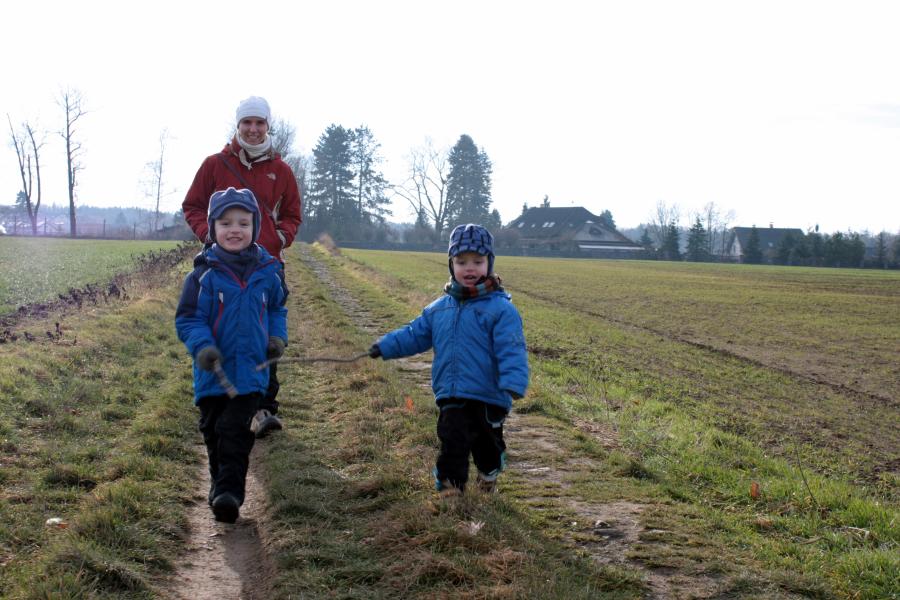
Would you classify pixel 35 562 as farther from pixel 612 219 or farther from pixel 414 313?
pixel 612 219

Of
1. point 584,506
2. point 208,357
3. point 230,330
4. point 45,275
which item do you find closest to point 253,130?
point 230,330

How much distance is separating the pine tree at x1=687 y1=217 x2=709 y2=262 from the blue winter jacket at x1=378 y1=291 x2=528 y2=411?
97.7 metres

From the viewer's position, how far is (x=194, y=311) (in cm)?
447

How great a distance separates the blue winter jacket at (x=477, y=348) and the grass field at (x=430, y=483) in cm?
64

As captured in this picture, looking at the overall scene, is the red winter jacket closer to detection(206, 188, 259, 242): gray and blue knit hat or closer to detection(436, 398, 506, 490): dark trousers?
detection(206, 188, 259, 242): gray and blue knit hat

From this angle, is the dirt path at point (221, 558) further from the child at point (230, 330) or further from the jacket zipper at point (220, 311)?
the jacket zipper at point (220, 311)

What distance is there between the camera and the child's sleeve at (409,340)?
4.61 m

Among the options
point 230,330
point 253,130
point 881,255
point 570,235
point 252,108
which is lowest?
point 230,330

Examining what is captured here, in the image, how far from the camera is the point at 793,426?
31.6 feet

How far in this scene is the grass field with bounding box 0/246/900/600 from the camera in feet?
12.1

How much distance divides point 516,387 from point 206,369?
1.71 meters

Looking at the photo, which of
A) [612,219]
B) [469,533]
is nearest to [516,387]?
[469,533]

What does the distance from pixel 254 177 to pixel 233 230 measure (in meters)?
1.78

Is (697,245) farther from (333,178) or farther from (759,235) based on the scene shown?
(333,178)
